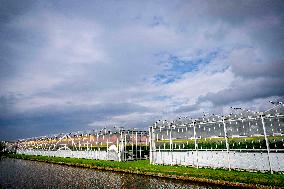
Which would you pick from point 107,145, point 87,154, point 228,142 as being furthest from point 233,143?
point 87,154

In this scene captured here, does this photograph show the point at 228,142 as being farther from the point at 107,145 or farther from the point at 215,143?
the point at 107,145

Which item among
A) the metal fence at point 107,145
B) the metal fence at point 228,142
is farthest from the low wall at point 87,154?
the metal fence at point 228,142

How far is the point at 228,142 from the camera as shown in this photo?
73.7 feet

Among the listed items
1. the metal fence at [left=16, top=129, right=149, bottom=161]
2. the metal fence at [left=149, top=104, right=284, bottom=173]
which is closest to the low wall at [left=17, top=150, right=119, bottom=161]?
the metal fence at [left=16, top=129, right=149, bottom=161]

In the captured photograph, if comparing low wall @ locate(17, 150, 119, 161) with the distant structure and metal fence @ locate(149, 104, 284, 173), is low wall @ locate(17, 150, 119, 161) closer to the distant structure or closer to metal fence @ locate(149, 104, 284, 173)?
the distant structure

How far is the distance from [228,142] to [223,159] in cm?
162

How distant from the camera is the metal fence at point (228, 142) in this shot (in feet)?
63.6

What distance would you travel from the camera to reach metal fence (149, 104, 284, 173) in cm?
1939

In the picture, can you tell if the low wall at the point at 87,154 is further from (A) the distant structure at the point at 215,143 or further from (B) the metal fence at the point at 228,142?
(B) the metal fence at the point at 228,142

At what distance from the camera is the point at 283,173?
18016 millimetres

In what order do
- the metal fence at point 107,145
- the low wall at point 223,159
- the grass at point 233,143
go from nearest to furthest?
the low wall at point 223,159 < the grass at point 233,143 < the metal fence at point 107,145

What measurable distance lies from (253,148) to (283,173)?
302 centimetres

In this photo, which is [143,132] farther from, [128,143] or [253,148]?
[253,148]

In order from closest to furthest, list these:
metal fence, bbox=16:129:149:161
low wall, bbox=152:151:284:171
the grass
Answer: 1. low wall, bbox=152:151:284:171
2. the grass
3. metal fence, bbox=16:129:149:161
